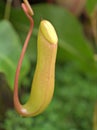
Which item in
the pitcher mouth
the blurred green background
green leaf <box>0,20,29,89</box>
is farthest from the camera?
the blurred green background

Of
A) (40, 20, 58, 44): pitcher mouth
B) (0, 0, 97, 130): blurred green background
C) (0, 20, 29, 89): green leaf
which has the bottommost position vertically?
(0, 0, 97, 130): blurred green background

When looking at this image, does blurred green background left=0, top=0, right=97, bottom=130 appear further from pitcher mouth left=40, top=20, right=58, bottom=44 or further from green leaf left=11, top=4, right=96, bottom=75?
pitcher mouth left=40, top=20, right=58, bottom=44

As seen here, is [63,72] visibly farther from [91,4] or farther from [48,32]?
[48,32]

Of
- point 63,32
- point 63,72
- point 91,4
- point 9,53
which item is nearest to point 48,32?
point 9,53

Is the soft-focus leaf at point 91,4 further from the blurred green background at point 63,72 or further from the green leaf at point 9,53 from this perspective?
the green leaf at point 9,53

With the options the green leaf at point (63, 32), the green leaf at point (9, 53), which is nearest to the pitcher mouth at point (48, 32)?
the green leaf at point (9, 53)

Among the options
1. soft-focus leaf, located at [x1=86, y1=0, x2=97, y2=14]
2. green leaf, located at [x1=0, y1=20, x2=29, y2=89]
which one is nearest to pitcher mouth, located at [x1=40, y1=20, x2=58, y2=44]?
green leaf, located at [x1=0, y1=20, x2=29, y2=89]

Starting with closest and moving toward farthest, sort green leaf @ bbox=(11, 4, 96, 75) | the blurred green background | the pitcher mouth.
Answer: the pitcher mouth < the blurred green background < green leaf @ bbox=(11, 4, 96, 75)
